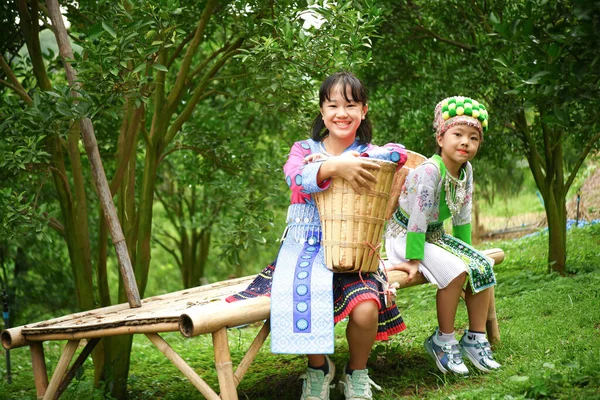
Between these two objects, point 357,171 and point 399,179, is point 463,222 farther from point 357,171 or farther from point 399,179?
point 357,171

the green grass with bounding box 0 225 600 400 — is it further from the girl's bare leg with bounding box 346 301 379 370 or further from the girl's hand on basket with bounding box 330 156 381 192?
the girl's hand on basket with bounding box 330 156 381 192

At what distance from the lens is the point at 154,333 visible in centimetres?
376

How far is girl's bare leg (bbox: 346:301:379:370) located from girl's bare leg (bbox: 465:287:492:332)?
892 millimetres

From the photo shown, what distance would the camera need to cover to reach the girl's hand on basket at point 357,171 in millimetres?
3488

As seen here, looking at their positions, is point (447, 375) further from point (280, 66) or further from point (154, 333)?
point (280, 66)

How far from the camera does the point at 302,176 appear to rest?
3697 mm

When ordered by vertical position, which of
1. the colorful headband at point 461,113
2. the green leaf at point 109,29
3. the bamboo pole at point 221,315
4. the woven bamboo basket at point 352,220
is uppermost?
the green leaf at point 109,29

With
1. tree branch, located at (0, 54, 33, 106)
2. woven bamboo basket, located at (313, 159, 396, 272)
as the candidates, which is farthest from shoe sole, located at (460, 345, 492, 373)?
tree branch, located at (0, 54, 33, 106)

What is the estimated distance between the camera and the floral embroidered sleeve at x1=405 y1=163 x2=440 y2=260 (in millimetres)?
4176

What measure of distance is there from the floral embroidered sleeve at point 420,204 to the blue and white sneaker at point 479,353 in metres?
0.62

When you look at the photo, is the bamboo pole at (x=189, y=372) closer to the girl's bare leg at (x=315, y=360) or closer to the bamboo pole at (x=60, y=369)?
the girl's bare leg at (x=315, y=360)

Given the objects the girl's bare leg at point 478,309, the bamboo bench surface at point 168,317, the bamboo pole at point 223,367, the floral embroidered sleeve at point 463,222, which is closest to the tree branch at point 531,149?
the bamboo bench surface at point 168,317

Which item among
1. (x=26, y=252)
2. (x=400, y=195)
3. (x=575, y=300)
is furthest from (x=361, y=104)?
(x=26, y=252)

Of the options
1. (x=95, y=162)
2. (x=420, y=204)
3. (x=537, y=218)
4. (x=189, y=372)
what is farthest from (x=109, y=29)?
(x=537, y=218)
